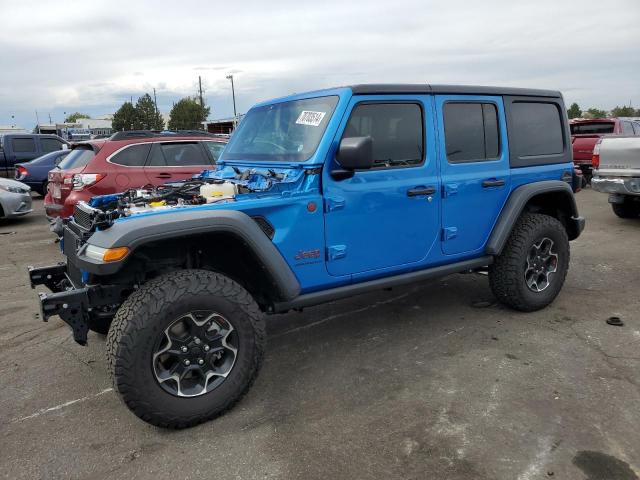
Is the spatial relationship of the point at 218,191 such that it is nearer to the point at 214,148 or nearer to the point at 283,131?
the point at 283,131

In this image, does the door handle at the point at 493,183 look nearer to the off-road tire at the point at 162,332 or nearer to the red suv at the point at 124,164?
the off-road tire at the point at 162,332

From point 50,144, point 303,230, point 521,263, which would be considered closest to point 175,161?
point 303,230

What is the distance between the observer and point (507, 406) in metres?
3.14

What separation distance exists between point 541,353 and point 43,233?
879 centimetres

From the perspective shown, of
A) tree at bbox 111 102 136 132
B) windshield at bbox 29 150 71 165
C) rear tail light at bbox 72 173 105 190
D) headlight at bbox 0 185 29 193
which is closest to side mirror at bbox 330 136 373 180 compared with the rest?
rear tail light at bbox 72 173 105 190

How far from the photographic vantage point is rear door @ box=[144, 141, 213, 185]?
759 cm

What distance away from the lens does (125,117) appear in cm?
6400

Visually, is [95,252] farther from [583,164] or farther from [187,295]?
[583,164]

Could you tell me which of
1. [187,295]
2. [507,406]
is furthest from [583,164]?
[187,295]

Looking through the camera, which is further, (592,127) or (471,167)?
(592,127)

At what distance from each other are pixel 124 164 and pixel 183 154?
0.89 metres

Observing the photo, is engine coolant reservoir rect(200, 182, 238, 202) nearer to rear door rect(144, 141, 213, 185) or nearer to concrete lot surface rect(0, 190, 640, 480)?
concrete lot surface rect(0, 190, 640, 480)

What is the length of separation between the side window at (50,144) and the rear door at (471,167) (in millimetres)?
14943

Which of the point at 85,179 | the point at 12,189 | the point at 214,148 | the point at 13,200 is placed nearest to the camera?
the point at 85,179
